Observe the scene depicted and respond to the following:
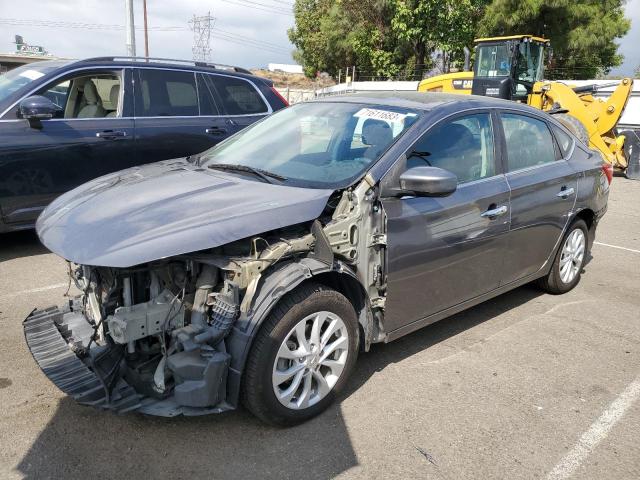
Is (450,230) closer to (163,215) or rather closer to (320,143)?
(320,143)

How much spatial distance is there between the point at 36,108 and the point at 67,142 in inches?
18.5

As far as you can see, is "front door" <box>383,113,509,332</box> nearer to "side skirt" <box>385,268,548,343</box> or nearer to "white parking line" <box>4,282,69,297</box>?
"side skirt" <box>385,268,548,343</box>

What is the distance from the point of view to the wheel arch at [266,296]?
2.67 m

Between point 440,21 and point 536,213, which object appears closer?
point 536,213

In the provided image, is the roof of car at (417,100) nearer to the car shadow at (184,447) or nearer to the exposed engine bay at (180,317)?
the exposed engine bay at (180,317)

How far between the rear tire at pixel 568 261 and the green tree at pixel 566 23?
2571 centimetres

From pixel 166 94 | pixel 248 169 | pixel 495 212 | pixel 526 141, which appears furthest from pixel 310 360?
pixel 166 94

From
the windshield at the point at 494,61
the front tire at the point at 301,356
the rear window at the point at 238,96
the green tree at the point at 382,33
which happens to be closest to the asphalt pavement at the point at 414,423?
the front tire at the point at 301,356

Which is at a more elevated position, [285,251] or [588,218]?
[285,251]

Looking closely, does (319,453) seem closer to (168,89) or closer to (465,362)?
(465,362)

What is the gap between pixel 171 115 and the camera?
244 inches

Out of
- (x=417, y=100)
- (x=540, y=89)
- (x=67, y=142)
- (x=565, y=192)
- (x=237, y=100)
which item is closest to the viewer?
(x=417, y=100)

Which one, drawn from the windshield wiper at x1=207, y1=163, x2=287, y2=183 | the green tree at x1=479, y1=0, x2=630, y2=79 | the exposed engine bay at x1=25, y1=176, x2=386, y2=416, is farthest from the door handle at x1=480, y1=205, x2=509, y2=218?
the green tree at x1=479, y1=0, x2=630, y2=79

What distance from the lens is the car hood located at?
8.38 feet
